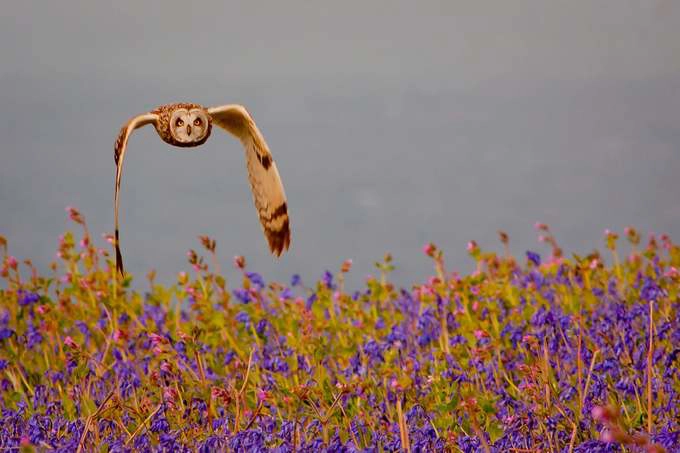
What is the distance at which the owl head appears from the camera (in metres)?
3.14

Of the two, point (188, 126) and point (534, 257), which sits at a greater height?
point (188, 126)

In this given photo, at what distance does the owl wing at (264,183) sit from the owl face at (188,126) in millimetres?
242

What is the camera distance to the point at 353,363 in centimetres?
479

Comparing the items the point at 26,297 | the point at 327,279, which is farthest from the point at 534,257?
the point at 26,297

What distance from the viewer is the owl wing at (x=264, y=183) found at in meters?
3.49

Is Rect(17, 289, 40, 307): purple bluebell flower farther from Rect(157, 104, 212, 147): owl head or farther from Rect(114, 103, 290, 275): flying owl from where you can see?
Rect(157, 104, 212, 147): owl head

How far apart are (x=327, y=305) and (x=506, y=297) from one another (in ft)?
3.63

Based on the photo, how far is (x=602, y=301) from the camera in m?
6.04

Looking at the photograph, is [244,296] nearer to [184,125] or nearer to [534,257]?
[534,257]

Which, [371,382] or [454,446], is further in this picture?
[371,382]

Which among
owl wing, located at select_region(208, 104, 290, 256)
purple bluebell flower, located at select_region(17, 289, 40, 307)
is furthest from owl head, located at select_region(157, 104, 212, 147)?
purple bluebell flower, located at select_region(17, 289, 40, 307)

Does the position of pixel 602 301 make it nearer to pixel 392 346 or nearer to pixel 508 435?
pixel 392 346

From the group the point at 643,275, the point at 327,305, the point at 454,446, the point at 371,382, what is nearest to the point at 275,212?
the point at 454,446

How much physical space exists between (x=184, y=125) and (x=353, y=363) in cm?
201
